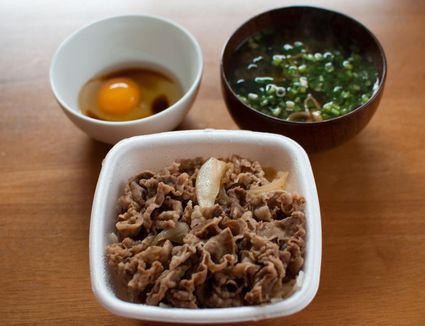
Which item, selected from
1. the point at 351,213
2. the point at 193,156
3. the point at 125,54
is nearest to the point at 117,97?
the point at 125,54

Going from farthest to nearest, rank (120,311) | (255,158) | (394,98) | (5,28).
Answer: (5,28), (394,98), (255,158), (120,311)

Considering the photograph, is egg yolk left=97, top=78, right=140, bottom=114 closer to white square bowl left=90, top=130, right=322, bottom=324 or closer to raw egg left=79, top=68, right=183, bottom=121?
raw egg left=79, top=68, right=183, bottom=121

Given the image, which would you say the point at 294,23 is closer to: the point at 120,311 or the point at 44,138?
the point at 44,138

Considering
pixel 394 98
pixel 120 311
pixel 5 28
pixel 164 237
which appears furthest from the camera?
pixel 5 28

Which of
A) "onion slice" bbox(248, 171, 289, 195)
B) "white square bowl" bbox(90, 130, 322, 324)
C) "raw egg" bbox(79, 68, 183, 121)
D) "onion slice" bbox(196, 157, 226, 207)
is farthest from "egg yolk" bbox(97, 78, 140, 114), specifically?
"onion slice" bbox(248, 171, 289, 195)

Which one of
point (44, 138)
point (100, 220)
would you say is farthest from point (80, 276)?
point (44, 138)

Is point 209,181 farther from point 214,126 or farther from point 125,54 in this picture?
point 125,54

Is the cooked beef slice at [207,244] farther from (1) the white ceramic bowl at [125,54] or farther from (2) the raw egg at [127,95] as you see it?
(2) the raw egg at [127,95]
